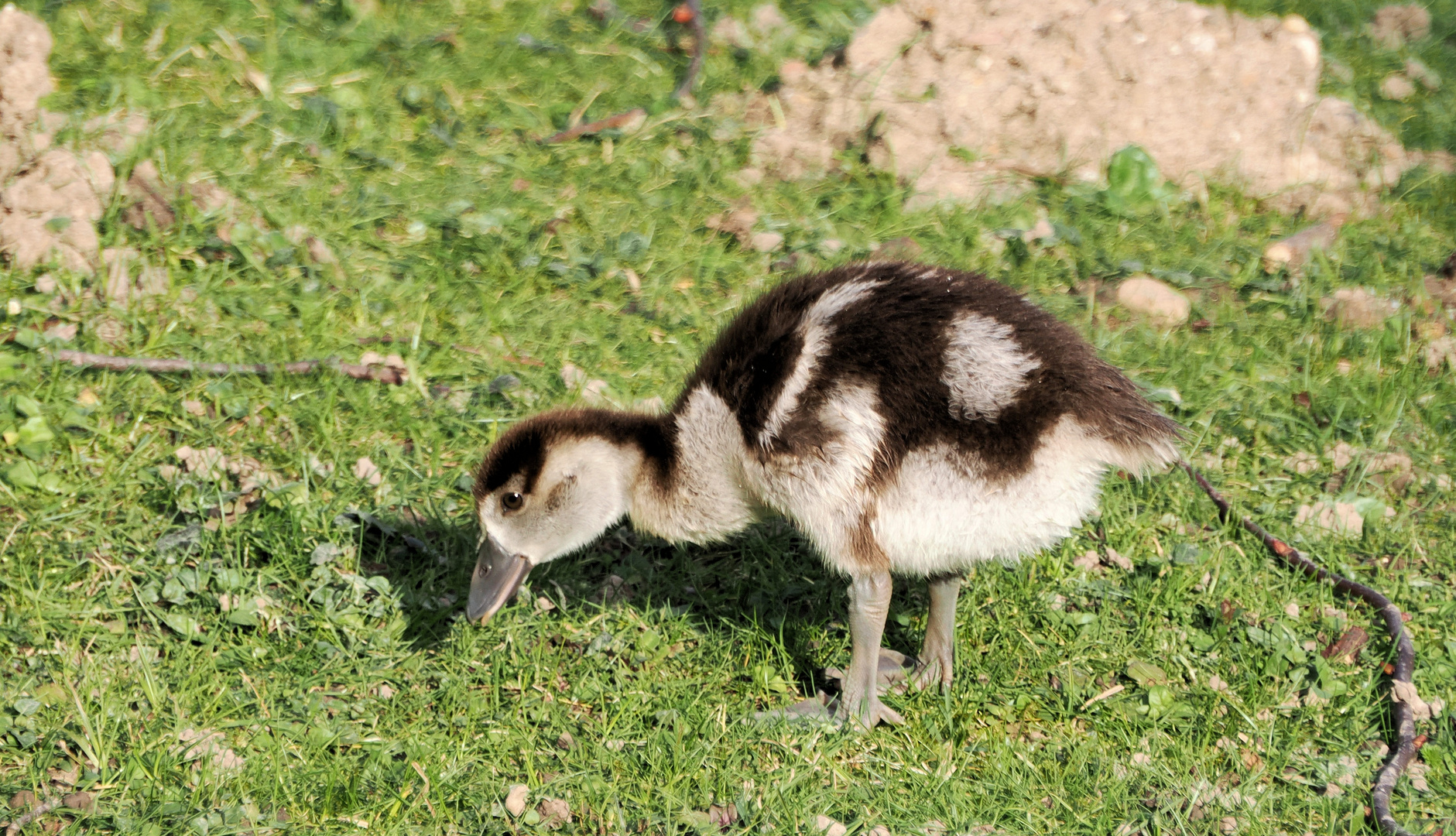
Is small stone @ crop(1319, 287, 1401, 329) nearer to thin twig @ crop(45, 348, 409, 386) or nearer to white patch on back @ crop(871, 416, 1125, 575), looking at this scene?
white patch on back @ crop(871, 416, 1125, 575)

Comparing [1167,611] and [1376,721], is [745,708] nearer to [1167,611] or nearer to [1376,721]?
[1167,611]

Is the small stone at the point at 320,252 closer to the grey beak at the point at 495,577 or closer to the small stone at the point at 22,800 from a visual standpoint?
the grey beak at the point at 495,577

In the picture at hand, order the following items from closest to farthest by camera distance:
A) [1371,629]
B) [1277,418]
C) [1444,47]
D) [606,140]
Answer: [1371,629], [1277,418], [606,140], [1444,47]

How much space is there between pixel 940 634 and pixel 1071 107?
3.27 metres

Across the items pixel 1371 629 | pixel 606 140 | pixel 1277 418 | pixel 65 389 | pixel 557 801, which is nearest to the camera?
pixel 557 801

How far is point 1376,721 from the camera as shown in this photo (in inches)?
145

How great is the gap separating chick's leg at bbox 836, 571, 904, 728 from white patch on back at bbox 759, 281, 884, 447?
1.65 ft

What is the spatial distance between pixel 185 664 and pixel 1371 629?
362 centimetres

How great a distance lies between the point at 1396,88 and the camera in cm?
699

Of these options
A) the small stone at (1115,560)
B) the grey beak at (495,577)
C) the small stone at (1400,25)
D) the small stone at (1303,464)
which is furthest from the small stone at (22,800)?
the small stone at (1400,25)

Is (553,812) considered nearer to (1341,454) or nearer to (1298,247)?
(1341,454)

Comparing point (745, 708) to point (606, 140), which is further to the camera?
point (606, 140)

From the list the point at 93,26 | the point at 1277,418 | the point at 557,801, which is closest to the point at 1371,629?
the point at 1277,418

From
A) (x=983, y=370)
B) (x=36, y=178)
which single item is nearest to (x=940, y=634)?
(x=983, y=370)
